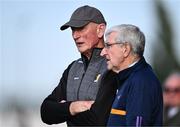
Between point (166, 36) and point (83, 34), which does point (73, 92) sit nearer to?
point (83, 34)

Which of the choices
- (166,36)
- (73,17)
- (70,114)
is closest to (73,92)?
(70,114)

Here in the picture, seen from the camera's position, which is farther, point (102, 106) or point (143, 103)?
point (102, 106)

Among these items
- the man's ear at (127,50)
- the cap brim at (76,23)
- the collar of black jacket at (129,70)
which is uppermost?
the cap brim at (76,23)

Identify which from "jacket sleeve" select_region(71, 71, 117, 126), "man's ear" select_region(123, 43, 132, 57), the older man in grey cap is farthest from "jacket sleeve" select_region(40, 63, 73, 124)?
"man's ear" select_region(123, 43, 132, 57)

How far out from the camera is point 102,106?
4715 mm

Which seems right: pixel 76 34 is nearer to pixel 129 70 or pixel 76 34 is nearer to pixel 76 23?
pixel 76 23

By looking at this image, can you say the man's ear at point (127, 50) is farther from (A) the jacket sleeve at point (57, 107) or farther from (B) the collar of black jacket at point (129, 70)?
(A) the jacket sleeve at point (57, 107)

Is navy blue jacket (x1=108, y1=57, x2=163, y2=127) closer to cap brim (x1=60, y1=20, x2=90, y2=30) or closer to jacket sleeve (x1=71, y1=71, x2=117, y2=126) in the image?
jacket sleeve (x1=71, y1=71, x2=117, y2=126)

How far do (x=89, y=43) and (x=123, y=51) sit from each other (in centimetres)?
53

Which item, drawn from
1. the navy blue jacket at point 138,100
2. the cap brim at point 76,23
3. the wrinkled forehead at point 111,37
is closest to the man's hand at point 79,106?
the navy blue jacket at point 138,100

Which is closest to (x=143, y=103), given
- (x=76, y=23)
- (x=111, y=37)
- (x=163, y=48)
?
(x=111, y=37)

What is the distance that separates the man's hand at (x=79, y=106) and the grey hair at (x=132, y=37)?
21.2 inches

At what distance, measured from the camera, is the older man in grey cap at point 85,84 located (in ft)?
15.6

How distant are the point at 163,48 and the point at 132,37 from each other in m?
2.73
